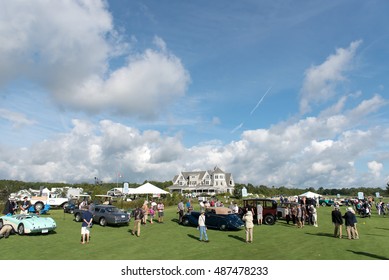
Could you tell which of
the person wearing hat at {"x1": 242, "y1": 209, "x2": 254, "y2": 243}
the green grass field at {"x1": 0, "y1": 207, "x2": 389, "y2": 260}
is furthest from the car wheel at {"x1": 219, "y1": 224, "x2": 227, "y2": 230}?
the person wearing hat at {"x1": 242, "y1": 209, "x2": 254, "y2": 243}

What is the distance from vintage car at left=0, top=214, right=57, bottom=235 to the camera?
54.9 feet

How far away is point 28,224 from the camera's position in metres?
16.8

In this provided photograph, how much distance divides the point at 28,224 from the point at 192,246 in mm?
9758

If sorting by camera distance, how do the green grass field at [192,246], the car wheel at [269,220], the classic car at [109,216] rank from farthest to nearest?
the car wheel at [269,220], the classic car at [109,216], the green grass field at [192,246]


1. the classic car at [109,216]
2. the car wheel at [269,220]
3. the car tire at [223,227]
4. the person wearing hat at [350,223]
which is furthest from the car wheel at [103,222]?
the person wearing hat at [350,223]

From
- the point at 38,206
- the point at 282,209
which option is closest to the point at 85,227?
the point at 282,209

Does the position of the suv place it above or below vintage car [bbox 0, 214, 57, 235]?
above

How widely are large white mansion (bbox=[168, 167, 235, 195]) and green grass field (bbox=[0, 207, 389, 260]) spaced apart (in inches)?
2683

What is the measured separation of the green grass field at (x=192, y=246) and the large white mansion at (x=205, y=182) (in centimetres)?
→ 6814

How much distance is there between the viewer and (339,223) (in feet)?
55.6

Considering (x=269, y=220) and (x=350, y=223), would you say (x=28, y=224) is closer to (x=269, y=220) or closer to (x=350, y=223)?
(x=269, y=220)

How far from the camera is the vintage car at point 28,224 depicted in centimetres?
1672

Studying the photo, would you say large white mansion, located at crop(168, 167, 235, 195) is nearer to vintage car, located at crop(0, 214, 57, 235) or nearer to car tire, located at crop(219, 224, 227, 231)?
car tire, located at crop(219, 224, 227, 231)

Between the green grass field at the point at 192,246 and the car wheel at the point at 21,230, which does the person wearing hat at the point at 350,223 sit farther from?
the car wheel at the point at 21,230
